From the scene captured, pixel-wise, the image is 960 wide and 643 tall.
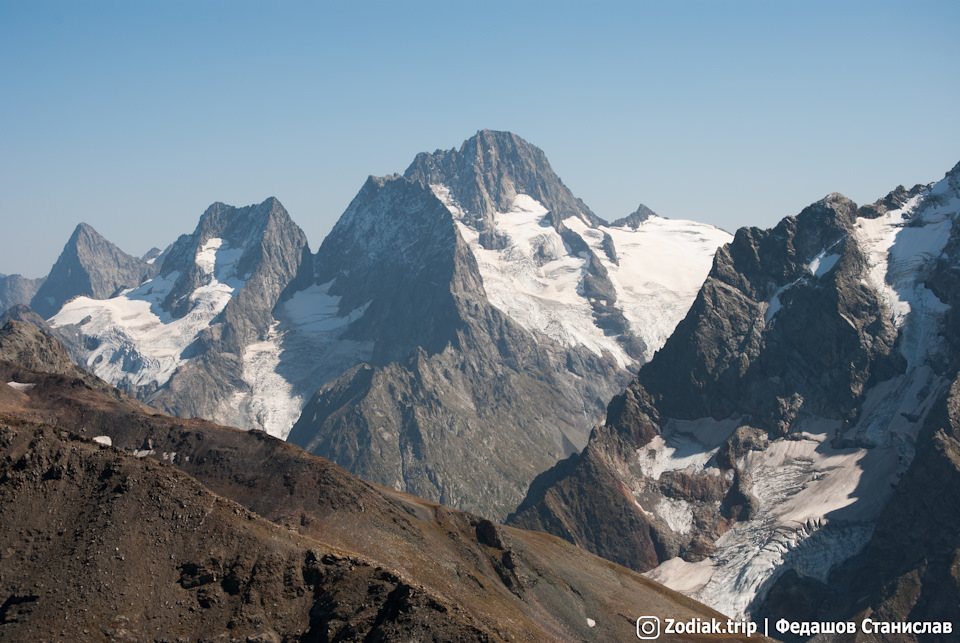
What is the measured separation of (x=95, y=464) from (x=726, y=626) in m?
127

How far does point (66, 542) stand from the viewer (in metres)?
90.1

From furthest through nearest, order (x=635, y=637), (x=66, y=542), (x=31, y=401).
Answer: (x=31, y=401) → (x=635, y=637) → (x=66, y=542)

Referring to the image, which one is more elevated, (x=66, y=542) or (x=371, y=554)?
(x=66, y=542)

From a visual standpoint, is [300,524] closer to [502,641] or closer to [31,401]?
[502,641]

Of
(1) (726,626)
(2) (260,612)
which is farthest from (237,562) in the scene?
(1) (726,626)

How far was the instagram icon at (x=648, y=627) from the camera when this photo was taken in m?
147

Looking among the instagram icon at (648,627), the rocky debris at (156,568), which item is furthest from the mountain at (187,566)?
the instagram icon at (648,627)

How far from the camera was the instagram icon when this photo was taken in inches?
5773

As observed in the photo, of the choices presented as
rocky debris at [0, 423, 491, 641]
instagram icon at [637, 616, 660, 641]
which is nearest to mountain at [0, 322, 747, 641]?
rocky debris at [0, 423, 491, 641]

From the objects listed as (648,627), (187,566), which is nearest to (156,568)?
(187,566)

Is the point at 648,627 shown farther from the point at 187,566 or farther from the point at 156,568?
the point at 156,568

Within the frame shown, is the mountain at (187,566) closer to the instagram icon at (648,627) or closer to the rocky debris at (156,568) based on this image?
the rocky debris at (156,568)

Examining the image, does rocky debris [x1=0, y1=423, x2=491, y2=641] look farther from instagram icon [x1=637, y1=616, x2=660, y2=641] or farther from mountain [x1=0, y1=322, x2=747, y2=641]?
instagram icon [x1=637, y1=616, x2=660, y2=641]

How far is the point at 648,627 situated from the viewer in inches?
5945
